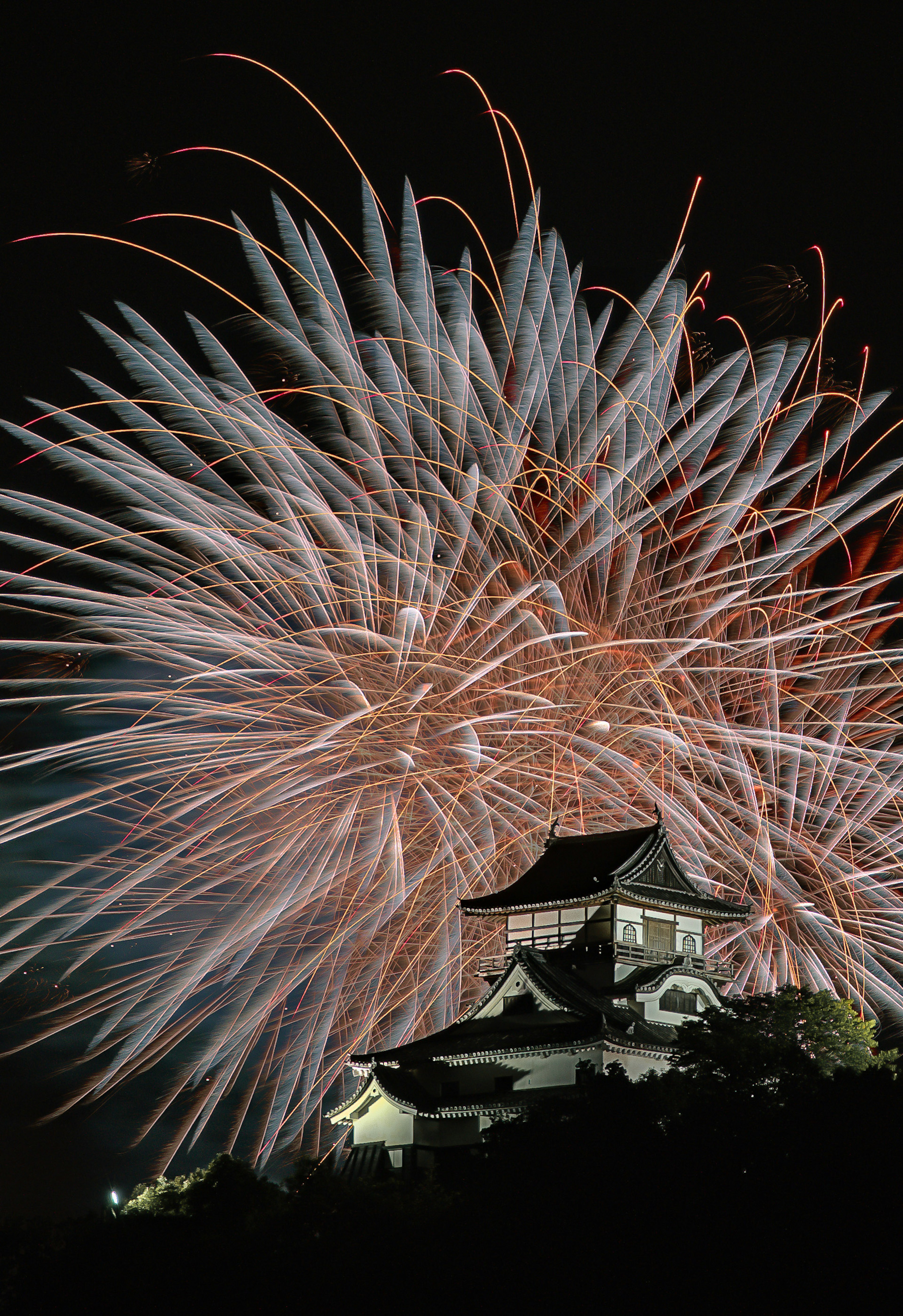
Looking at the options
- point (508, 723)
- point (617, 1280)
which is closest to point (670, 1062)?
point (508, 723)

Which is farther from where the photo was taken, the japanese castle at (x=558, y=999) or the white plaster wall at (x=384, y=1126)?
the white plaster wall at (x=384, y=1126)

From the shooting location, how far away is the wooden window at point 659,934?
42.0m

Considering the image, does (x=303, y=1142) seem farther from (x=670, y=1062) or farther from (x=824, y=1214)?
(x=824, y=1214)

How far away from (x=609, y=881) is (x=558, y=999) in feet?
11.3

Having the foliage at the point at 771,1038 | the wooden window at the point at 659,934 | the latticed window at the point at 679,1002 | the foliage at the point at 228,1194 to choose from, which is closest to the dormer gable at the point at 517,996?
the latticed window at the point at 679,1002

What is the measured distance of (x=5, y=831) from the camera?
30641mm

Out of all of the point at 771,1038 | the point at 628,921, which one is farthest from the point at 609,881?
the point at 771,1038

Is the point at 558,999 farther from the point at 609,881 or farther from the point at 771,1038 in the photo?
the point at 771,1038

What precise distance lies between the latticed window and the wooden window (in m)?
1.44

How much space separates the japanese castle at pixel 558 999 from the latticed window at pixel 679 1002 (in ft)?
0.11

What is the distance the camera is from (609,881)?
40.5m

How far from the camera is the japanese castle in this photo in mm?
38281

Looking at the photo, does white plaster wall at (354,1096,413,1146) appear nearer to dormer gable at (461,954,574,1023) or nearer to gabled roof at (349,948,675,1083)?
gabled roof at (349,948,675,1083)

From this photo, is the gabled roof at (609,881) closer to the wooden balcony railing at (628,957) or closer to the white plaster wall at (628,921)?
the white plaster wall at (628,921)
